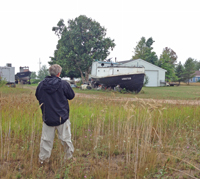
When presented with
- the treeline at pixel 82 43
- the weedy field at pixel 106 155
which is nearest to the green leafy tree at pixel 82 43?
the treeline at pixel 82 43

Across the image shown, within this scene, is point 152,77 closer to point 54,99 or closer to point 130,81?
point 130,81

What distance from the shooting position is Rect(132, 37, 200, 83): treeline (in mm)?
40906

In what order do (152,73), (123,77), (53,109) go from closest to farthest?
(53,109) → (123,77) → (152,73)

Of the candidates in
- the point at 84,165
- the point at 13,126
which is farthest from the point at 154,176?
the point at 13,126

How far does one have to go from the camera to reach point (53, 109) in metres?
2.98

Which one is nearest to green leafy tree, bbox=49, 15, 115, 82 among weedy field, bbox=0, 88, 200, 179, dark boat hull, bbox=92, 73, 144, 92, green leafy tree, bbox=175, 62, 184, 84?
dark boat hull, bbox=92, 73, 144, 92

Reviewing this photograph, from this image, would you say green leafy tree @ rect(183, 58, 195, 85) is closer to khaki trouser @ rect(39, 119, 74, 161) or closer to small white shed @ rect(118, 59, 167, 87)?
small white shed @ rect(118, 59, 167, 87)

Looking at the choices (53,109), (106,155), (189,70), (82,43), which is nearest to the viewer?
(53,109)

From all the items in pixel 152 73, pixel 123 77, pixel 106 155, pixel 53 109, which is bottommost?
pixel 106 155

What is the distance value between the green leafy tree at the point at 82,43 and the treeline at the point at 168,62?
14974 millimetres

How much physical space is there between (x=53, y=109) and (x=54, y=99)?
0.15 m

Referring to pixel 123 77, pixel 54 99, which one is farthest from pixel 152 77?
pixel 54 99

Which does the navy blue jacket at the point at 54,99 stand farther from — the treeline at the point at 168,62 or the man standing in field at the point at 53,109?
the treeline at the point at 168,62

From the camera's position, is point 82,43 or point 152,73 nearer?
point 82,43
